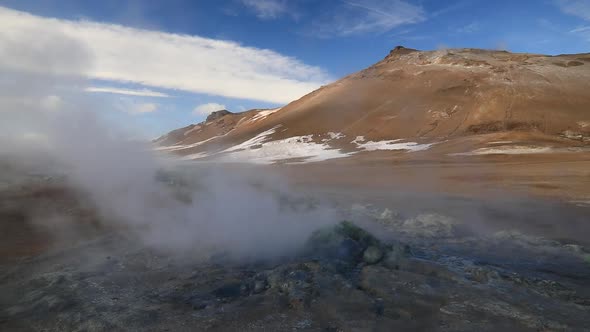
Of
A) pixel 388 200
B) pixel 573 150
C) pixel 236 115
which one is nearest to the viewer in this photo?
pixel 388 200

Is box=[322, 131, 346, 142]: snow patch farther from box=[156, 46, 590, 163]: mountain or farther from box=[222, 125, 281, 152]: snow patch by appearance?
box=[222, 125, 281, 152]: snow patch

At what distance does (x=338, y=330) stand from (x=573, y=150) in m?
24.9

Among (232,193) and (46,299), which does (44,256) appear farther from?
(232,193)

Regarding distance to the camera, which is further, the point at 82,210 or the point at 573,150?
the point at 573,150

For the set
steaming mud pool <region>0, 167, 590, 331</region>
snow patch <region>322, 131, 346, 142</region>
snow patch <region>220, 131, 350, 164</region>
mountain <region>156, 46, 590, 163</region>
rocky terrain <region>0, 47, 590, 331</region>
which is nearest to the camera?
steaming mud pool <region>0, 167, 590, 331</region>

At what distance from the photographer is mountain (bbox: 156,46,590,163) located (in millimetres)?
29906

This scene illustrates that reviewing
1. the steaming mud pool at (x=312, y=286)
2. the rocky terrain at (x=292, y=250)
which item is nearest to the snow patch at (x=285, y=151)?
the rocky terrain at (x=292, y=250)

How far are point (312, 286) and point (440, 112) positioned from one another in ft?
118

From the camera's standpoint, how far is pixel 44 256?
6.31m

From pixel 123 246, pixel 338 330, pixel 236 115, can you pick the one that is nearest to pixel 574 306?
pixel 338 330

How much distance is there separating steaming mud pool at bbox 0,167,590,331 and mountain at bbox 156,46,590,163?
21253mm

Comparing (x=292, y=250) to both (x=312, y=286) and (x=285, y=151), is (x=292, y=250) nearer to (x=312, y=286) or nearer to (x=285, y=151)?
(x=312, y=286)

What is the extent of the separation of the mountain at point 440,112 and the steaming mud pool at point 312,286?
21253 mm

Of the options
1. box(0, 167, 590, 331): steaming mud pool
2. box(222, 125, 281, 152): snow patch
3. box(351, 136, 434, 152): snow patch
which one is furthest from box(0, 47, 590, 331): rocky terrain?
box(222, 125, 281, 152): snow patch
